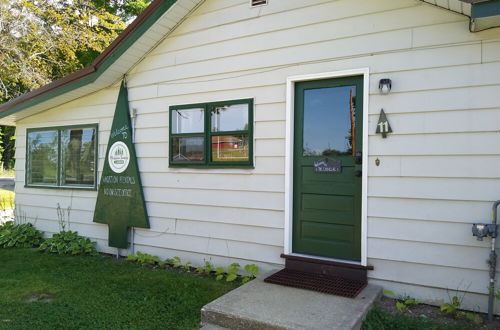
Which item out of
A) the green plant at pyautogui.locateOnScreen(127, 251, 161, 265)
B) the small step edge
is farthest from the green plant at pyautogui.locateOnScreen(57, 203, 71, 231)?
the small step edge

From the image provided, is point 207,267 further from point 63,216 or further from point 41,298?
point 63,216

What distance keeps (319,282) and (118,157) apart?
352 centimetres

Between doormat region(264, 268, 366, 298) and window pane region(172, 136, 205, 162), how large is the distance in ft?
6.15

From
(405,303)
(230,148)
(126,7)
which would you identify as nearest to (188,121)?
Answer: (230,148)

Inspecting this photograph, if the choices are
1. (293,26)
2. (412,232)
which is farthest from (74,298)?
(293,26)

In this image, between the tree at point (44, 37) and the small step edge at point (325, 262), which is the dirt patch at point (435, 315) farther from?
the tree at point (44, 37)

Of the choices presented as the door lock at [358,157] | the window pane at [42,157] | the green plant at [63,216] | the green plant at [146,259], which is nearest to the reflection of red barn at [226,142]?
the door lock at [358,157]

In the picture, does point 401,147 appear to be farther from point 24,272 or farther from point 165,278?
point 24,272

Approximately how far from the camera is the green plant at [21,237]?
6.42 meters

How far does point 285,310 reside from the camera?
300cm

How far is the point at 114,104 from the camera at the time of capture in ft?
19.0

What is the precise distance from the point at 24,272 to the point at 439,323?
15.7 feet

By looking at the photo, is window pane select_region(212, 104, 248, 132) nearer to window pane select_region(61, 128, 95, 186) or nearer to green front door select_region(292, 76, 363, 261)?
green front door select_region(292, 76, 363, 261)

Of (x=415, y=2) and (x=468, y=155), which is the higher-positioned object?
(x=415, y=2)
